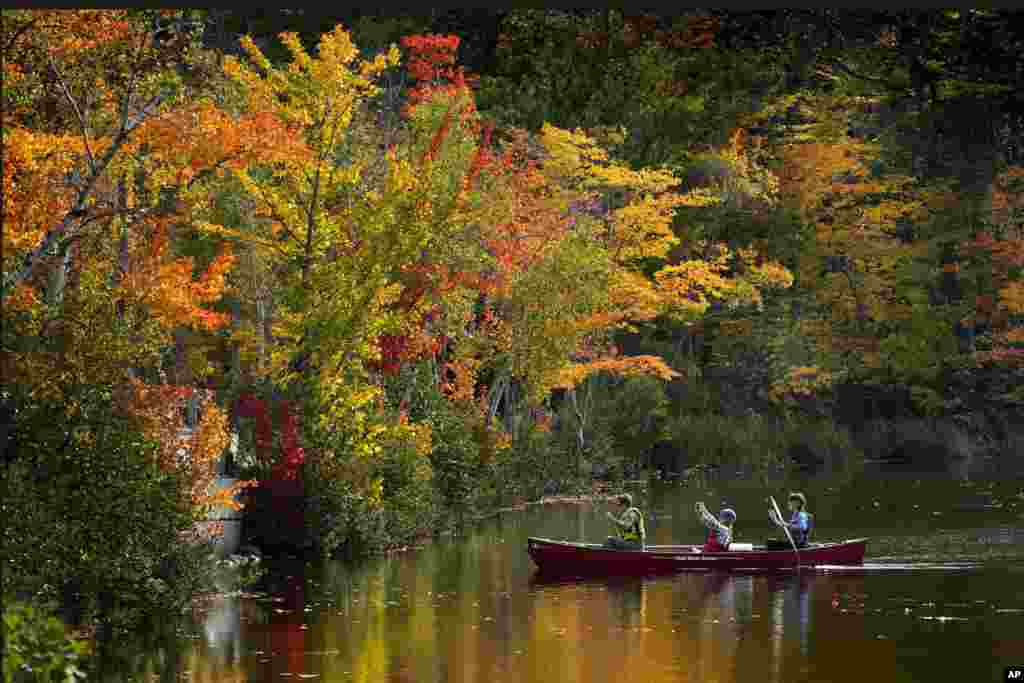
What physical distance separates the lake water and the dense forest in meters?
1.55

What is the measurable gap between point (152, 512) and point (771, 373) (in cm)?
3284

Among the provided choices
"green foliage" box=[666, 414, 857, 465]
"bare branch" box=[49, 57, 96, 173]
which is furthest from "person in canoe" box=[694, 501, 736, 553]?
"green foliage" box=[666, 414, 857, 465]

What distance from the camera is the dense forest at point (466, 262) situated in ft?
72.9

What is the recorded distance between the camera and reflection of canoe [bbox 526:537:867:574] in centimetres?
2891

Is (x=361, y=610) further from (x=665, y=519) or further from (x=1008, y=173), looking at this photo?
(x=1008, y=173)

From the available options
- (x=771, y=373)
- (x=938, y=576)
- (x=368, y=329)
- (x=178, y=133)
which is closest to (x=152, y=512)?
A: (x=178, y=133)

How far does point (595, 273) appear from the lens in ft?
134

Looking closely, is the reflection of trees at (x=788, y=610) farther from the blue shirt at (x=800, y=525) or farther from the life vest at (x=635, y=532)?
the life vest at (x=635, y=532)

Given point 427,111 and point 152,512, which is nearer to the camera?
point 152,512

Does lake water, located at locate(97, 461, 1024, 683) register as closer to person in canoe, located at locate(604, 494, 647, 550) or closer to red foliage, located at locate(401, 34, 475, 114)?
person in canoe, located at locate(604, 494, 647, 550)

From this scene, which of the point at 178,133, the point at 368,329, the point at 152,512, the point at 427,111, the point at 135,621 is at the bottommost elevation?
the point at 135,621

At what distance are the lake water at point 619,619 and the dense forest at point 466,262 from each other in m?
1.55

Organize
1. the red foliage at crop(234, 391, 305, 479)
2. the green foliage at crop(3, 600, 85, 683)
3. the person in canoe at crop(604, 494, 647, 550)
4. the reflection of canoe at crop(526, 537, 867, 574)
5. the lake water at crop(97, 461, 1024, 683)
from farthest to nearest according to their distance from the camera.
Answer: the person in canoe at crop(604, 494, 647, 550) → the red foliage at crop(234, 391, 305, 479) → the reflection of canoe at crop(526, 537, 867, 574) → the lake water at crop(97, 461, 1024, 683) → the green foliage at crop(3, 600, 85, 683)

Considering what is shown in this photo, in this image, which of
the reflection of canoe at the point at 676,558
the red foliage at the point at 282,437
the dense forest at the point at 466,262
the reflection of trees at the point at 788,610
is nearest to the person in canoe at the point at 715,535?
the reflection of canoe at the point at 676,558
